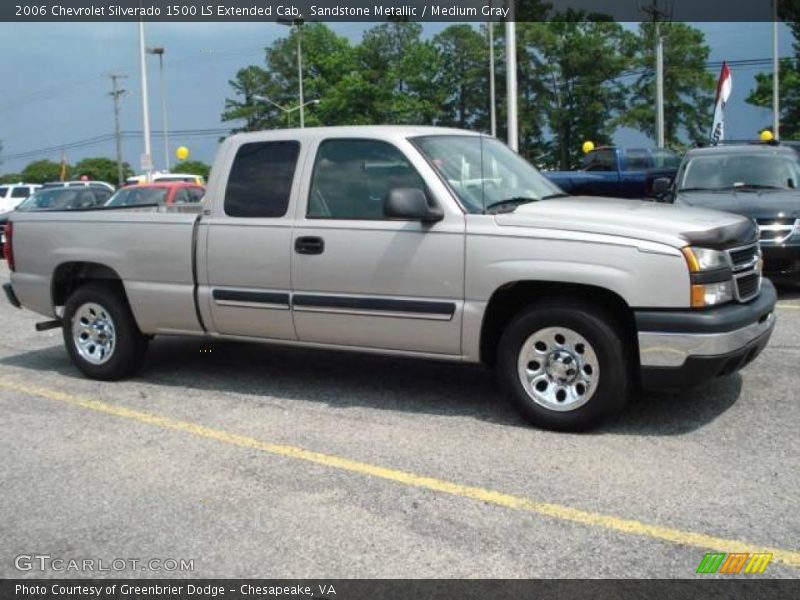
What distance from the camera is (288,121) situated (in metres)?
69.8

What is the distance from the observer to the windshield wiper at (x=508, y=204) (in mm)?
→ 5590

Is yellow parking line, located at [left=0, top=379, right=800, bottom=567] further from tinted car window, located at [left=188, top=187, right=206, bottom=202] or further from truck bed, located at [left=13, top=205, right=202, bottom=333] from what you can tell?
tinted car window, located at [left=188, top=187, right=206, bottom=202]

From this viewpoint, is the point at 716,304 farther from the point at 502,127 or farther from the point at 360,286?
the point at 502,127

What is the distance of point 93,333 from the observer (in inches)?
281

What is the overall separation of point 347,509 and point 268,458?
0.92 m

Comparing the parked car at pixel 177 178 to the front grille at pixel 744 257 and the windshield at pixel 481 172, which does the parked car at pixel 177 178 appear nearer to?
the windshield at pixel 481 172

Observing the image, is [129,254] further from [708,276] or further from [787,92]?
→ [787,92]

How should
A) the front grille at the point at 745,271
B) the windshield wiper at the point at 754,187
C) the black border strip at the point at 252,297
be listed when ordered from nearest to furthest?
1. the front grille at the point at 745,271
2. the black border strip at the point at 252,297
3. the windshield wiper at the point at 754,187

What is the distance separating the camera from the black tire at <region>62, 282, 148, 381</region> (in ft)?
22.8

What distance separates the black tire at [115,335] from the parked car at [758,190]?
241 inches

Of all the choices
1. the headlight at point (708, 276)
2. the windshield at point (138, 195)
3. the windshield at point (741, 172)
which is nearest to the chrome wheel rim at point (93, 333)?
the headlight at point (708, 276)

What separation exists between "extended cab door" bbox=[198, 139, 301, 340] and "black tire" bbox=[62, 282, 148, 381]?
2.70 feet

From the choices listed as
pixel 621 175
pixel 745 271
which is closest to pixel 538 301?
pixel 745 271

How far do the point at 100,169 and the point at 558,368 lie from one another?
100 metres
